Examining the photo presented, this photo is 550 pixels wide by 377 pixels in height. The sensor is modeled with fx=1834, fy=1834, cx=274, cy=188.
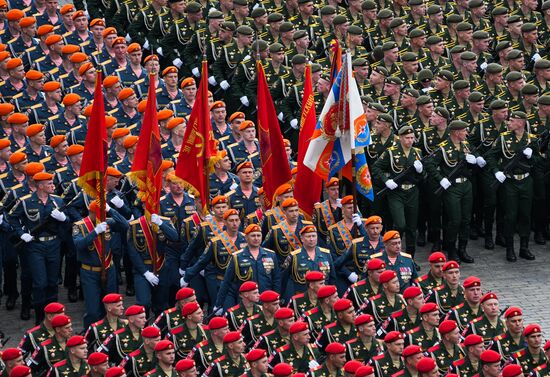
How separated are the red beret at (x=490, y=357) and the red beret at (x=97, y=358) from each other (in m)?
4.89

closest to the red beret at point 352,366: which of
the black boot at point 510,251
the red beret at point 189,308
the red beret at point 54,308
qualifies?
the red beret at point 189,308

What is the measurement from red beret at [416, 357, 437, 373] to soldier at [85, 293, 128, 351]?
4.36m

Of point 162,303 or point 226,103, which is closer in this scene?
point 162,303

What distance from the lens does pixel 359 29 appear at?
3294 cm

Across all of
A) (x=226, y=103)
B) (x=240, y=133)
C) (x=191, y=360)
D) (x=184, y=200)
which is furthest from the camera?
(x=226, y=103)

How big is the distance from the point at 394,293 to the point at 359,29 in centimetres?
846

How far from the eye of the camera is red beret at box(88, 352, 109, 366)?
78.1ft

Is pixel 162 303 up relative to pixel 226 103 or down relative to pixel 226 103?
down

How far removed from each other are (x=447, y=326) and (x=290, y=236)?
3.45m

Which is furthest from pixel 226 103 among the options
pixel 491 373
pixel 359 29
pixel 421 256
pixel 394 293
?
pixel 491 373

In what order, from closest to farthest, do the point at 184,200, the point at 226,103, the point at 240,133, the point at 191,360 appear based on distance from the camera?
the point at 191,360 < the point at 184,200 < the point at 240,133 < the point at 226,103

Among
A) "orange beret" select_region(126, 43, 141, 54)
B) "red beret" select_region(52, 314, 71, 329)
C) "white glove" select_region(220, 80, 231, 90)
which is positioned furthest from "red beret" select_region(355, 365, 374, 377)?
"orange beret" select_region(126, 43, 141, 54)

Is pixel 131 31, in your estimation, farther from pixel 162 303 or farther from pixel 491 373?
pixel 491 373

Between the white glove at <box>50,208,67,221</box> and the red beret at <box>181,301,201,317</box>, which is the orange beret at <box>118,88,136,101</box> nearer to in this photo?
the white glove at <box>50,208,67,221</box>
